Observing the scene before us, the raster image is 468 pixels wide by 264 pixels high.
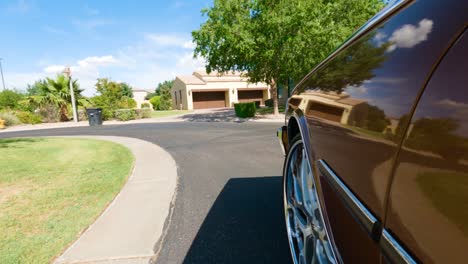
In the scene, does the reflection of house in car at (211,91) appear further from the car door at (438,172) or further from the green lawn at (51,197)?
the car door at (438,172)

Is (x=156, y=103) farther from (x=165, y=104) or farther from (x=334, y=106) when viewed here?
(x=334, y=106)

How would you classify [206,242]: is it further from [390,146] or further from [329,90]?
[390,146]

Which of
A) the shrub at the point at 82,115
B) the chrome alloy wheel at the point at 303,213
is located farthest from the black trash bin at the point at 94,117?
the chrome alloy wheel at the point at 303,213

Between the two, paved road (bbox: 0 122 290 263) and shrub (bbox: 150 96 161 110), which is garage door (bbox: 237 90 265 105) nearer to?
shrub (bbox: 150 96 161 110)

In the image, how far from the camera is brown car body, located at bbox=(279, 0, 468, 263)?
2.42 feet

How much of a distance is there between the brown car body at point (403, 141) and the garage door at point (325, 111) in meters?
0.01

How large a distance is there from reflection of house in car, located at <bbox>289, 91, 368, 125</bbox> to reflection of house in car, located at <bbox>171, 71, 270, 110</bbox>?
34674 millimetres

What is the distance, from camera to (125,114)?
22.6 metres

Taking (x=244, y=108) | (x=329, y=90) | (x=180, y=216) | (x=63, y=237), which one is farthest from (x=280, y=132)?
(x=244, y=108)

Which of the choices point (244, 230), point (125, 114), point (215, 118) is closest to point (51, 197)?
point (244, 230)

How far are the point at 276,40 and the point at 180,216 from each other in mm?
13301

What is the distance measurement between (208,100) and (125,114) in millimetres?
17594

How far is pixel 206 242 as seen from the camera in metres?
2.77

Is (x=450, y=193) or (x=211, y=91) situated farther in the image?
(x=211, y=91)
